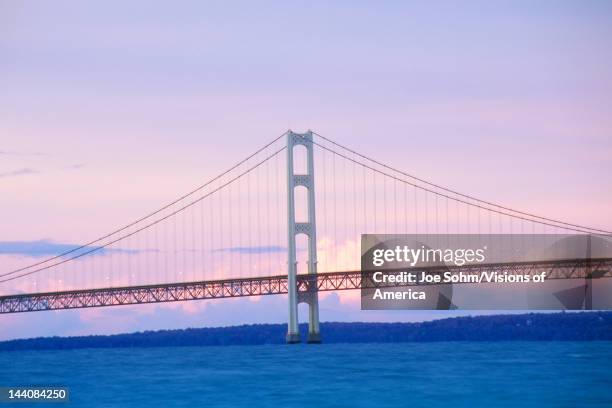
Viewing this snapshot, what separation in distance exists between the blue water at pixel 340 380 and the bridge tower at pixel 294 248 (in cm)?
513

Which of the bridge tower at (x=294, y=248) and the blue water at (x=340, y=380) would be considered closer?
the blue water at (x=340, y=380)

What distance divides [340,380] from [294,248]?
2298 cm

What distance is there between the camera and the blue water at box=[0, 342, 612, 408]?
34.2 meters

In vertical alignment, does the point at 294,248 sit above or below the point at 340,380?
above

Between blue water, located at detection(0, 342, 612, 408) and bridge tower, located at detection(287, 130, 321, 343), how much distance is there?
5126mm

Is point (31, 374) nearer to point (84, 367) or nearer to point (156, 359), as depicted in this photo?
point (84, 367)

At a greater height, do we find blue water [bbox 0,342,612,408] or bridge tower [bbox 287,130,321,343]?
bridge tower [bbox 287,130,321,343]

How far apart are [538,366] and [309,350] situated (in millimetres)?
17158

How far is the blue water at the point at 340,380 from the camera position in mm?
34250

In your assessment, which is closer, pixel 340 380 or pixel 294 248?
pixel 340 380

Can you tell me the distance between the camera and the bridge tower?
6366 cm

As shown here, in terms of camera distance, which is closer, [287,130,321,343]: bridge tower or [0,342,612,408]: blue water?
[0,342,612,408]: blue water

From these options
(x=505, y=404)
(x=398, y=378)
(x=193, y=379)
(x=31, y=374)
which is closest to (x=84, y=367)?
(x=31, y=374)

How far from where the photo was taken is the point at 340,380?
41156 mm
